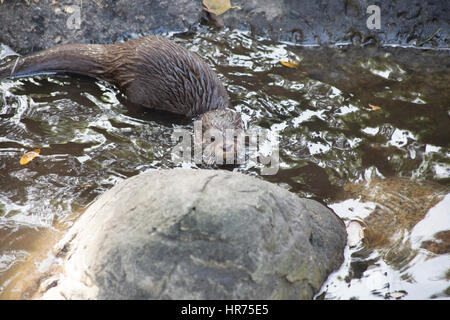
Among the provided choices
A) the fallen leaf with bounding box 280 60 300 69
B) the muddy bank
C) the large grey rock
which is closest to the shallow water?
the fallen leaf with bounding box 280 60 300 69

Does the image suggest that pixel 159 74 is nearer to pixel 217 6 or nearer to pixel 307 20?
pixel 217 6

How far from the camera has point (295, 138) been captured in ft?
12.0

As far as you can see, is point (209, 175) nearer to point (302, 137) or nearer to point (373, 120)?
point (302, 137)

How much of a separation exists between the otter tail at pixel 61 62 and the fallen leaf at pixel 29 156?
112 cm

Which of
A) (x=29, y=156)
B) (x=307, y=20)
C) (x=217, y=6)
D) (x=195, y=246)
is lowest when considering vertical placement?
(x=29, y=156)

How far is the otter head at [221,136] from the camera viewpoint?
3424 mm

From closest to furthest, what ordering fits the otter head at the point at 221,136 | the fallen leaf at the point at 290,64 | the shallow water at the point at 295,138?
the shallow water at the point at 295,138
the otter head at the point at 221,136
the fallen leaf at the point at 290,64

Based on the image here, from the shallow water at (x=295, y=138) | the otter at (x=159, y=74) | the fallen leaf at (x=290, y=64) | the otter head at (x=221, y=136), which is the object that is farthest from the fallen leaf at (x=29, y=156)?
the fallen leaf at (x=290, y=64)

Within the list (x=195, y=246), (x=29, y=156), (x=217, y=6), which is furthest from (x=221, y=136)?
(x=217, y=6)

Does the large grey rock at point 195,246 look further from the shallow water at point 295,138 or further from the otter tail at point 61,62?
the otter tail at point 61,62

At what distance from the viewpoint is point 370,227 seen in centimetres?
281

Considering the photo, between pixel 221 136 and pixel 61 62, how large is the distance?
1.71m
